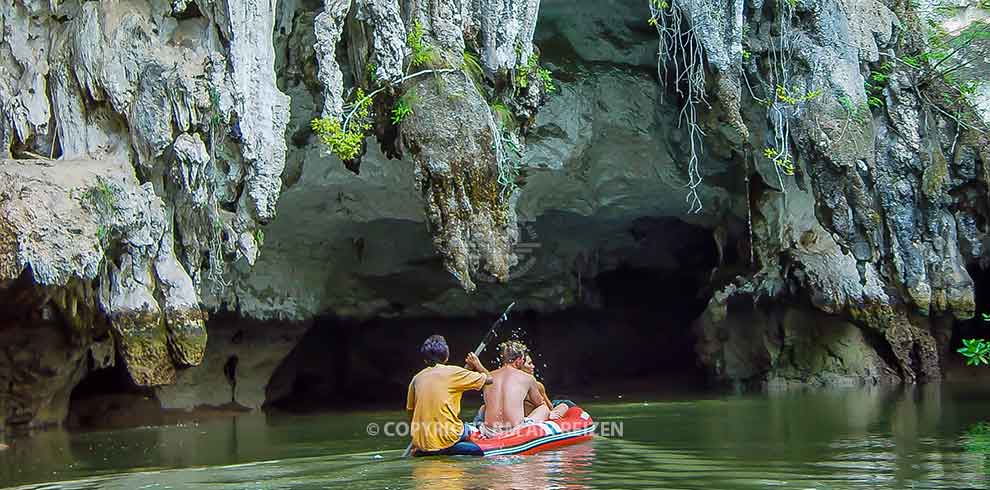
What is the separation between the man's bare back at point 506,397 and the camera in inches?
405

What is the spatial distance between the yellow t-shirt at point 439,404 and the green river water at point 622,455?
0.19m

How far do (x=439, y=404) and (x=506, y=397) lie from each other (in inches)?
43.4

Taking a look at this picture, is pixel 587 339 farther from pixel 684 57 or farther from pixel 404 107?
pixel 404 107

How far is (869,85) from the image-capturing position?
17844 millimetres

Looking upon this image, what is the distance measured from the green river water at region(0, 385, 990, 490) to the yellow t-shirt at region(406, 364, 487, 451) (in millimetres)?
187

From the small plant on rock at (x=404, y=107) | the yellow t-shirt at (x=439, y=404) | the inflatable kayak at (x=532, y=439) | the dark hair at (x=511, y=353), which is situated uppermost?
the small plant on rock at (x=404, y=107)

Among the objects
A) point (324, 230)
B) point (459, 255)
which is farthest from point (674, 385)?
point (459, 255)

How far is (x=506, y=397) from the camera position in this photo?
1031 centimetres

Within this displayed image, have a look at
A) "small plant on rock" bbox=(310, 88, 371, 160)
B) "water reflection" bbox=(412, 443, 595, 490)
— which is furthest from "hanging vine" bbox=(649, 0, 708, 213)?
"water reflection" bbox=(412, 443, 595, 490)

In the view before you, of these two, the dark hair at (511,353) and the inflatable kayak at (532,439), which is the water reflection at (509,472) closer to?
the inflatable kayak at (532,439)

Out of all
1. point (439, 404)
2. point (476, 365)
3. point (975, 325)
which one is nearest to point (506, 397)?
point (476, 365)

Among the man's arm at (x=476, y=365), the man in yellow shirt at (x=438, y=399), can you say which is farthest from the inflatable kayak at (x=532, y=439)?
the man's arm at (x=476, y=365)

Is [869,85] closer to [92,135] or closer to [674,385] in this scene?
[674,385]

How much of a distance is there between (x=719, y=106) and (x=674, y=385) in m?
8.46
